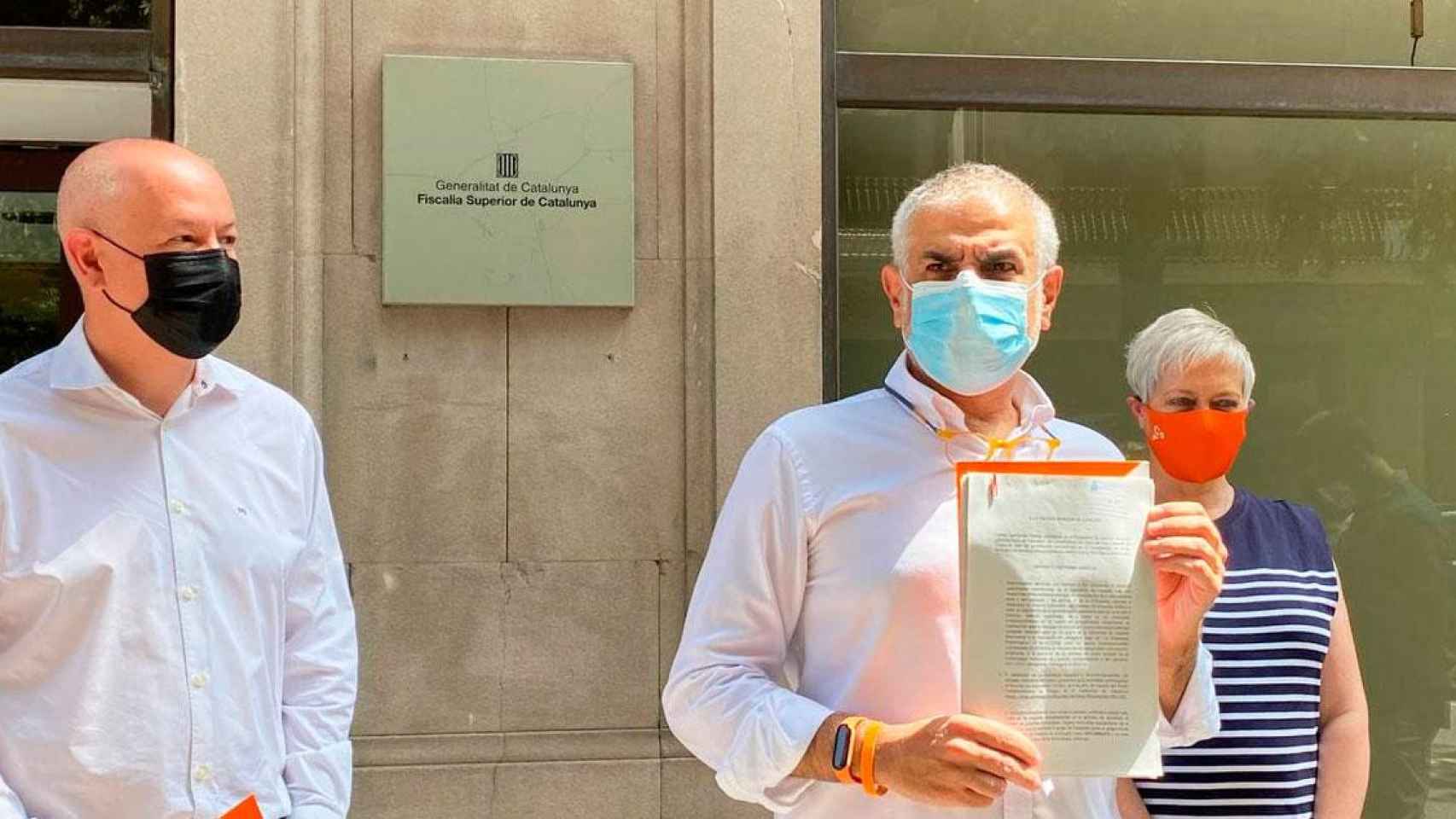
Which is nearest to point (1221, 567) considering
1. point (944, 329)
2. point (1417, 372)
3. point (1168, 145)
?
point (944, 329)

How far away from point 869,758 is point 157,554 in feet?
3.85

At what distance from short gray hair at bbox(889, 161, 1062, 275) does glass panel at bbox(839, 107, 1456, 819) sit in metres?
3.36

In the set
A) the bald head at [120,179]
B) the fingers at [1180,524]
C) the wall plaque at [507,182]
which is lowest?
the fingers at [1180,524]

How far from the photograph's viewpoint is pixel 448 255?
517cm

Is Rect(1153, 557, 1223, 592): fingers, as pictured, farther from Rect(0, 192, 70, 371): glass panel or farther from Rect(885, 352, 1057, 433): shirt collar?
Rect(0, 192, 70, 371): glass panel

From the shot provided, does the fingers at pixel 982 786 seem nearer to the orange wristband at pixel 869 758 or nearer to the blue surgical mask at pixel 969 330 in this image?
the orange wristband at pixel 869 758

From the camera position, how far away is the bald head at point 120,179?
2.58 meters

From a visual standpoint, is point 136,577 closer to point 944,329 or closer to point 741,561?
point 741,561

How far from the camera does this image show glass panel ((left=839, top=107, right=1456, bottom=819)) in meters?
5.96

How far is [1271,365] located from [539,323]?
287 centimetres

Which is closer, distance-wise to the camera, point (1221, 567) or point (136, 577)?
point (1221, 567)

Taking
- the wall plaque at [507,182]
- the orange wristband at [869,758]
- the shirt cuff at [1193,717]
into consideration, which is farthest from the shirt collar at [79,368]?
the wall plaque at [507,182]

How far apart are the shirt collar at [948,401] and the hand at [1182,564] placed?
308mm

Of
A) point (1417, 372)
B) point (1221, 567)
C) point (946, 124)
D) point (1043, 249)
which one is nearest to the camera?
point (1221, 567)
